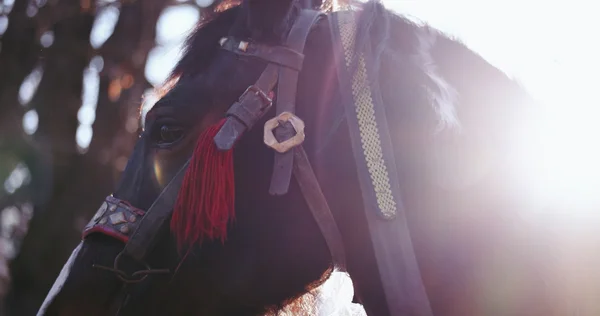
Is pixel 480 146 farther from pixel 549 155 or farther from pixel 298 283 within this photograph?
pixel 298 283

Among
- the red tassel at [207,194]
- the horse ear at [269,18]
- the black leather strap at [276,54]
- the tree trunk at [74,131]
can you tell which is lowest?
the tree trunk at [74,131]

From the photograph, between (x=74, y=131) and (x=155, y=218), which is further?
(x=74, y=131)

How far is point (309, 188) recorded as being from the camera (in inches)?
66.2

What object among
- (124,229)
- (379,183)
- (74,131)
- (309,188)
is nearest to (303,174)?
(309,188)

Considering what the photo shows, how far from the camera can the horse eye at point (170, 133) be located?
5.80 ft

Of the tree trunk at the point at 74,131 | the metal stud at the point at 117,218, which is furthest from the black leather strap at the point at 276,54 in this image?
the tree trunk at the point at 74,131

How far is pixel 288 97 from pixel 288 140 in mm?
131

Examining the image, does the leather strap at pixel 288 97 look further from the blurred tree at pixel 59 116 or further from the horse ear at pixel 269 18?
the blurred tree at pixel 59 116

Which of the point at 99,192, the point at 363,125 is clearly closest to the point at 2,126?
the point at 99,192

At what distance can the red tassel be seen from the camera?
1.70 metres

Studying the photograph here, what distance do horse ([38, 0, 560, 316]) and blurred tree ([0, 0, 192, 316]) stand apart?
4841 millimetres

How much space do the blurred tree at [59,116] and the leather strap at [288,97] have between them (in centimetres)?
495

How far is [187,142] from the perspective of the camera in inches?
69.5

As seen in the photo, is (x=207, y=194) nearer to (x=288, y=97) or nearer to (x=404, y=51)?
(x=288, y=97)
